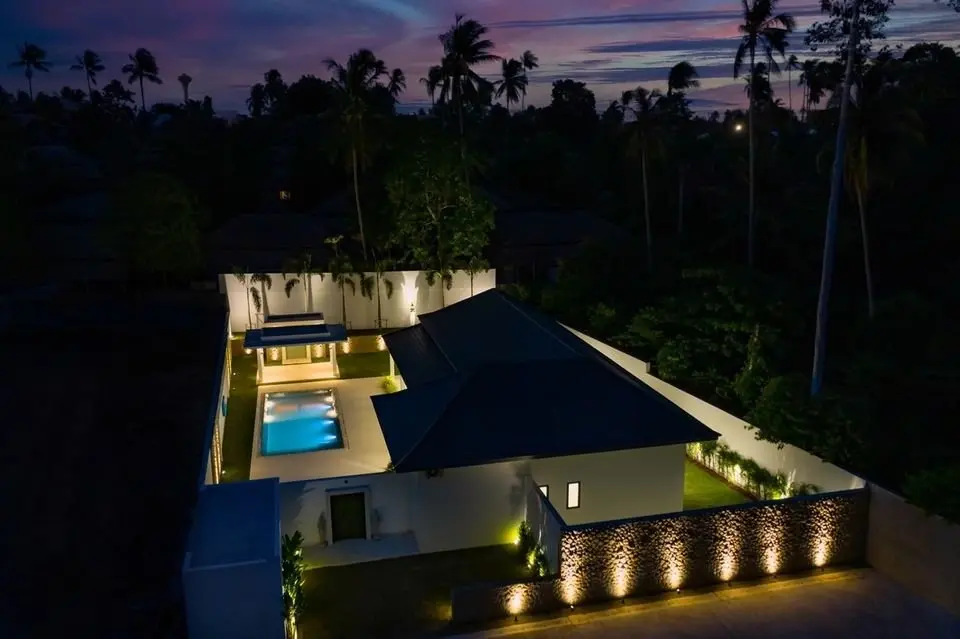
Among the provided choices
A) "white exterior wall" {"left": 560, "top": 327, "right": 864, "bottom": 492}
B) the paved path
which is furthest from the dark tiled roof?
the paved path

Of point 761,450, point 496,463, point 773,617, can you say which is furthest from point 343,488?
point 761,450

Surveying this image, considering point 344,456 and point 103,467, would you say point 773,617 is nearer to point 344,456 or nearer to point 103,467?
point 344,456

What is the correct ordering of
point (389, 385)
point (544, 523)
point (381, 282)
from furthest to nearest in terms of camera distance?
point (381, 282) → point (389, 385) → point (544, 523)

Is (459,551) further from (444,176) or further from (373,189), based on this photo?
(373,189)

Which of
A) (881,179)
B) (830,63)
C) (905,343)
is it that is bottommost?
(905,343)

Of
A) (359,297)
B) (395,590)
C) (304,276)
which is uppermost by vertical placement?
(304,276)

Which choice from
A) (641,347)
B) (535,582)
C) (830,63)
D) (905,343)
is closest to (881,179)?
(830,63)
